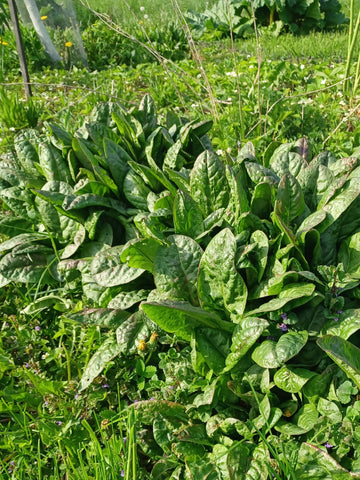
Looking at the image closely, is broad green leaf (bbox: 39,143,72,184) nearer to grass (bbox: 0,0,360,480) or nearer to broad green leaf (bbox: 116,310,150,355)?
grass (bbox: 0,0,360,480)

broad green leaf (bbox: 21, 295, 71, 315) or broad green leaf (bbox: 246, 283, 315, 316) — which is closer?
broad green leaf (bbox: 246, 283, 315, 316)

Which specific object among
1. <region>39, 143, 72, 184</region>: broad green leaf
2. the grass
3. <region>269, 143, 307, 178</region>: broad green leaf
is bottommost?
the grass

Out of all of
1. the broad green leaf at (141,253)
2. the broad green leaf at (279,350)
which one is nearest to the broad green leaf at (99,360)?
the broad green leaf at (141,253)

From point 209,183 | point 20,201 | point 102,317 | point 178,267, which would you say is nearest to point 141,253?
point 178,267

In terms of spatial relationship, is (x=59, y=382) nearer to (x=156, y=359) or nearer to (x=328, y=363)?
(x=156, y=359)

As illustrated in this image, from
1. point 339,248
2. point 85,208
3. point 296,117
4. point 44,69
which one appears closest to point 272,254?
point 339,248

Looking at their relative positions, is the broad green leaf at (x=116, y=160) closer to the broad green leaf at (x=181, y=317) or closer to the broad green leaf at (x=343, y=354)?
the broad green leaf at (x=181, y=317)

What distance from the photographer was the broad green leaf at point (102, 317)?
2227mm

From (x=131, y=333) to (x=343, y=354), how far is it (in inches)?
36.1

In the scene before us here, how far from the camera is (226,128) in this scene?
3672mm

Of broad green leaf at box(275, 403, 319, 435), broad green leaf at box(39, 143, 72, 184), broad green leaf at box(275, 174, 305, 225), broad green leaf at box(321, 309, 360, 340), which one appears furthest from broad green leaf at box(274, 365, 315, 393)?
broad green leaf at box(39, 143, 72, 184)

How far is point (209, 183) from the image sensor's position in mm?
2330

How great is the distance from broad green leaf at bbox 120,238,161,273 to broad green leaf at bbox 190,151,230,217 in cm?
36

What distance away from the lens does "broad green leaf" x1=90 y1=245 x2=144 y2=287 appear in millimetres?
2273
